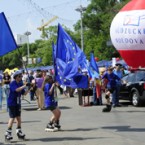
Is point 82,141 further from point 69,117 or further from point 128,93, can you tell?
point 128,93

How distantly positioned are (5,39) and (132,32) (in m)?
5.08

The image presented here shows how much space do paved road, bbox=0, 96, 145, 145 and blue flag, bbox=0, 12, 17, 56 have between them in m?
2.20

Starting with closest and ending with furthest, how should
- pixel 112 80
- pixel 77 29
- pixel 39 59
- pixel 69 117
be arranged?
pixel 69 117, pixel 112 80, pixel 77 29, pixel 39 59

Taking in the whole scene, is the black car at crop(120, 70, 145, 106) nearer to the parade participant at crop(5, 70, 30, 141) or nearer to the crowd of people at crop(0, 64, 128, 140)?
the crowd of people at crop(0, 64, 128, 140)

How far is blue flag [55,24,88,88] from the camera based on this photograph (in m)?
12.2

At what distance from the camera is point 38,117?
1562cm

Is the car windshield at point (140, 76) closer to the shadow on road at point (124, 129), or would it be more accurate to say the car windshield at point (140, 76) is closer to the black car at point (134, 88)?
the black car at point (134, 88)

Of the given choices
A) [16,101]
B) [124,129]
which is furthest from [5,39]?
[124,129]

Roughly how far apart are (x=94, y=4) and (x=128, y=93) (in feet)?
158

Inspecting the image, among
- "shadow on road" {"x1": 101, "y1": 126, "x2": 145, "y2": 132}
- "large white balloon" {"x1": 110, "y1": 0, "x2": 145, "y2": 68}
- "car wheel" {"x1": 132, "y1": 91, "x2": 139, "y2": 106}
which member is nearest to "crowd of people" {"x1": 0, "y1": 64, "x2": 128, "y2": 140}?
"car wheel" {"x1": 132, "y1": 91, "x2": 139, "y2": 106}

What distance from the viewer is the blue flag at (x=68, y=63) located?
12156 millimetres

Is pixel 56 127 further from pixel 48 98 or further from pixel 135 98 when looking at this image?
pixel 135 98

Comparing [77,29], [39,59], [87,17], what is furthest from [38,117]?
[39,59]

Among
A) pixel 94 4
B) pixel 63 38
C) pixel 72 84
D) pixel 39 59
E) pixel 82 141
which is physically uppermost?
pixel 94 4
